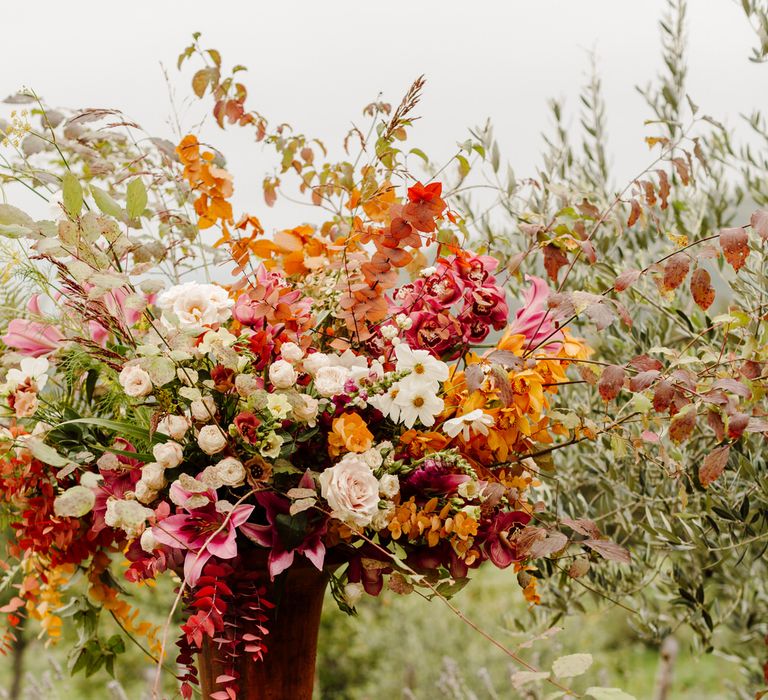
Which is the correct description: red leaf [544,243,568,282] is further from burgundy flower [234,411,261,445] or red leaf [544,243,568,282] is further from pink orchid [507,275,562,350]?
burgundy flower [234,411,261,445]

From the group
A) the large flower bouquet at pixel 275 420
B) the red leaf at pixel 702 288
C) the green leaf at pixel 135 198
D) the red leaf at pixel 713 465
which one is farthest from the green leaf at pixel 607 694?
the green leaf at pixel 135 198

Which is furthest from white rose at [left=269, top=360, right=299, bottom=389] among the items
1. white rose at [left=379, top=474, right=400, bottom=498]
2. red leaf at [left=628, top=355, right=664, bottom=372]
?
red leaf at [left=628, top=355, right=664, bottom=372]

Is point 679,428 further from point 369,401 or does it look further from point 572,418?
point 369,401

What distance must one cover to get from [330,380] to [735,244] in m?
0.37

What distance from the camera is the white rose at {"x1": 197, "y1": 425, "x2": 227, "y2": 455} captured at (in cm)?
65

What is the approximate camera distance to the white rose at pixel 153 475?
2.18ft

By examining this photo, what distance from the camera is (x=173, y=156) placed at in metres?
0.90

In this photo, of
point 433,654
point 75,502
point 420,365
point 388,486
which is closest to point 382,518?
point 388,486

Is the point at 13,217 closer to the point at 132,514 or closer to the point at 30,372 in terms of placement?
the point at 30,372

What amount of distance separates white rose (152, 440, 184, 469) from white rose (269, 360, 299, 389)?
0.31 ft

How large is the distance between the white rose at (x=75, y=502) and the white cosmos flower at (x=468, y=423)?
283 mm

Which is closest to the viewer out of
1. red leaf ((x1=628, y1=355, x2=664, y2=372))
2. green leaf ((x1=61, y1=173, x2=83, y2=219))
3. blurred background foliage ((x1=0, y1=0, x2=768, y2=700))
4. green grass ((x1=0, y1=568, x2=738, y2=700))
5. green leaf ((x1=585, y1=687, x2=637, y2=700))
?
green leaf ((x1=585, y1=687, x2=637, y2=700))

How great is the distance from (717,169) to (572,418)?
35.0 inches

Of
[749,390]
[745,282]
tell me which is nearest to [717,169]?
[745,282]
